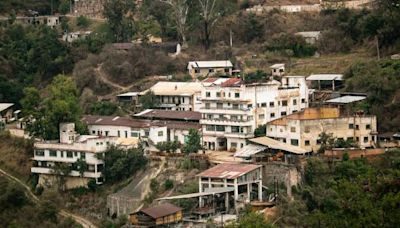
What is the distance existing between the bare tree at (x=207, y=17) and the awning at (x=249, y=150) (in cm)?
1091

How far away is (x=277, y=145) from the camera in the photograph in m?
32.8

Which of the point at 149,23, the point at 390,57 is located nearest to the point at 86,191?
the point at 390,57

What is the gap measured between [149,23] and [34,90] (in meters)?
9.38

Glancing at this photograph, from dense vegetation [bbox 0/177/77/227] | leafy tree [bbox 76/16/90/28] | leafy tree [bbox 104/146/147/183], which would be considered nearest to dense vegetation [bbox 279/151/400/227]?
leafy tree [bbox 104/146/147/183]

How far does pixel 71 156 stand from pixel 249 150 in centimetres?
554

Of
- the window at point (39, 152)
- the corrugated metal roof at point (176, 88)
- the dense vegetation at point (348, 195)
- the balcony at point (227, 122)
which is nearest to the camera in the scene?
the dense vegetation at point (348, 195)

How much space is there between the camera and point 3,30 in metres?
46.9

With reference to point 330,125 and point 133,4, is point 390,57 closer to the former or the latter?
point 330,125

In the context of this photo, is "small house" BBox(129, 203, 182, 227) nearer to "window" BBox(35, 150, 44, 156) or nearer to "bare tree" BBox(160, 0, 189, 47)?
"window" BBox(35, 150, 44, 156)

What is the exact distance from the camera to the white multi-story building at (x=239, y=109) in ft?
113

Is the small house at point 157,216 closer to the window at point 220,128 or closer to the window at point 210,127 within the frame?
the window at point 220,128

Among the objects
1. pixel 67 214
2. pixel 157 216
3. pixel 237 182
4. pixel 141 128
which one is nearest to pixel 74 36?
pixel 141 128

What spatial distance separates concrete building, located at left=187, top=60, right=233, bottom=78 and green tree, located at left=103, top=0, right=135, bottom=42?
4882mm

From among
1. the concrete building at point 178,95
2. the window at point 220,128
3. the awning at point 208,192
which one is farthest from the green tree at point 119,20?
the awning at point 208,192
